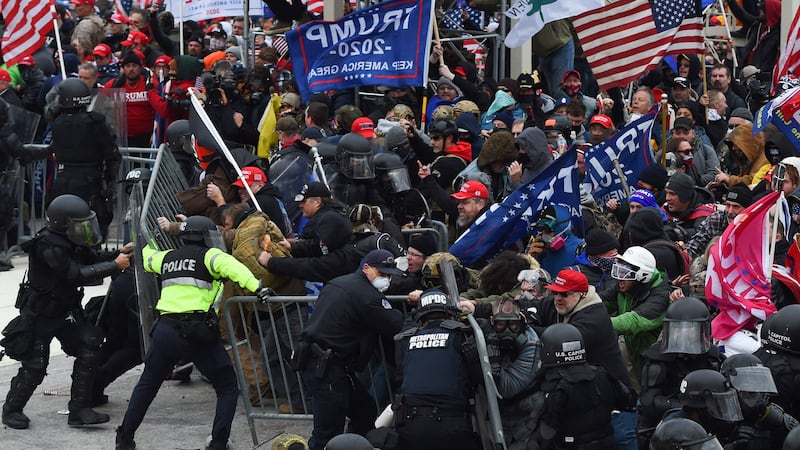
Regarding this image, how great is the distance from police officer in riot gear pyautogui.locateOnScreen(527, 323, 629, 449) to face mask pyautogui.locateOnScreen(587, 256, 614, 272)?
5.27 ft

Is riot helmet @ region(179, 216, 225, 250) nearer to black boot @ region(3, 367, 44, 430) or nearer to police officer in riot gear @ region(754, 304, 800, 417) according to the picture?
black boot @ region(3, 367, 44, 430)

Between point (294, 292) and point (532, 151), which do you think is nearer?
point (294, 292)

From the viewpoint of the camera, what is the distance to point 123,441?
10.5 m

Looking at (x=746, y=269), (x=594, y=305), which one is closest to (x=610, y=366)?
(x=594, y=305)

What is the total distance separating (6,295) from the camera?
51.5 ft

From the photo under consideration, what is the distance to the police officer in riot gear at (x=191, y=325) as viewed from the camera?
1039 centimetres

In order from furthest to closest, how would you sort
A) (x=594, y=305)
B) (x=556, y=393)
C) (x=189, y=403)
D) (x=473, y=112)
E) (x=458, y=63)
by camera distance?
(x=458, y=63), (x=473, y=112), (x=189, y=403), (x=594, y=305), (x=556, y=393)

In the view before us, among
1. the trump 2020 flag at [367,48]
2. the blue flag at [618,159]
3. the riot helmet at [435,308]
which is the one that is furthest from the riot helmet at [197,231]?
the trump 2020 flag at [367,48]

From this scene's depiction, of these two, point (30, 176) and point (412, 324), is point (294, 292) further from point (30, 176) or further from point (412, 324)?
point (30, 176)

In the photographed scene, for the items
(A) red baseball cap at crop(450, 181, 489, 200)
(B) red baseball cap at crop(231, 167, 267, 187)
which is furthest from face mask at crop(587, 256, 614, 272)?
Answer: (B) red baseball cap at crop(231, 167, 267, 187)

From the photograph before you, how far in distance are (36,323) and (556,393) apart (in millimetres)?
4430

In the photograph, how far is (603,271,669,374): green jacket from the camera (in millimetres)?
9922

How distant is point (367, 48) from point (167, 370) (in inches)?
201

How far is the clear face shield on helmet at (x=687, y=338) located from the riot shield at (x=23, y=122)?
946cm
